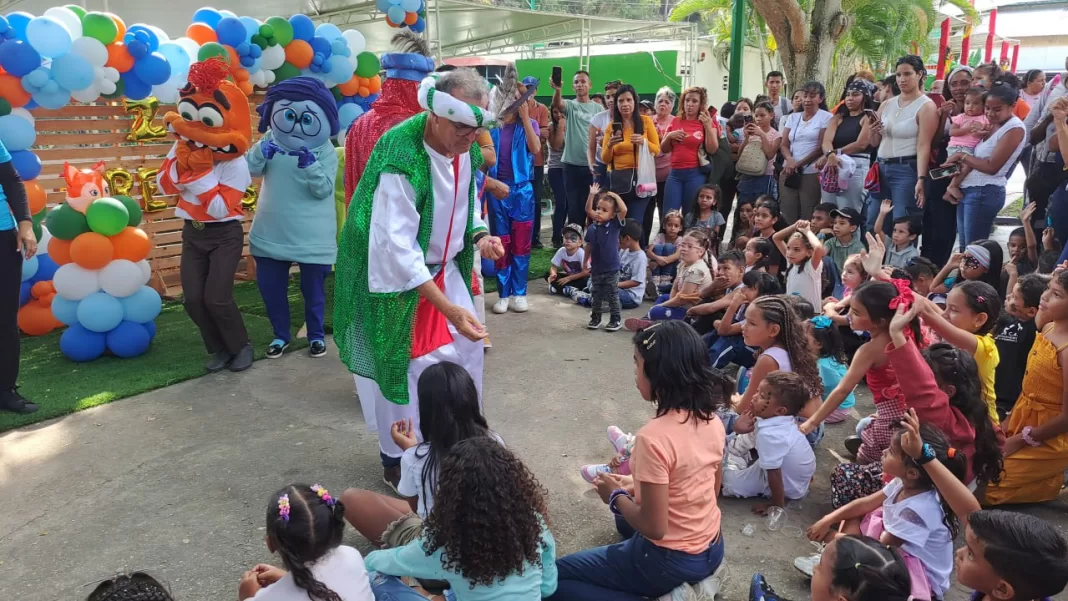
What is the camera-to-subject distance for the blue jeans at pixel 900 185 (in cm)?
662

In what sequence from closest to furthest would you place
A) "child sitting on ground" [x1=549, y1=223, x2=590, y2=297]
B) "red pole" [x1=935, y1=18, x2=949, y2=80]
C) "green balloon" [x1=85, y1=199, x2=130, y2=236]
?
"green balloon" [x1=85, y1=199, x2=130, y2=236] → "child sitting on ground" [x1=549, y1=223, x2=590, y2=297] → "red pole" [x1=935, y1=18, x2=949, y2=80]

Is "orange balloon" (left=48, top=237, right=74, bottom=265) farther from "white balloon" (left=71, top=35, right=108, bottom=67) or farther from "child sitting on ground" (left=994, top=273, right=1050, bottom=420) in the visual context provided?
"child sitting on ground" (left=994, top=273, right=1050, bottom=420)

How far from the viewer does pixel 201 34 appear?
6555 mm

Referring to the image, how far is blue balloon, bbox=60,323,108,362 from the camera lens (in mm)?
5316

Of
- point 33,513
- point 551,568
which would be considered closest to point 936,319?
point 551,568

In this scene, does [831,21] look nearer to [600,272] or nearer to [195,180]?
[600,272]

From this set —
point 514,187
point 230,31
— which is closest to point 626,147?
point 514,187

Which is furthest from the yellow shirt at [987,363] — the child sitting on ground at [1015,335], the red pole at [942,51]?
the red pole at [942,51]

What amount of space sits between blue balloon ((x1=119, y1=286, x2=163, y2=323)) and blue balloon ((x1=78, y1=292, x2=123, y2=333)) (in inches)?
2.6

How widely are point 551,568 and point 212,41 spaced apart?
232 inches

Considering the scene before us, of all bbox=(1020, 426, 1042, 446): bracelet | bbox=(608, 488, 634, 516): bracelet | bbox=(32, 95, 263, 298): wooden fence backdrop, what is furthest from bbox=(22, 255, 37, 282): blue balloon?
bbox=(1020, 426, 1042, 446): bracelet

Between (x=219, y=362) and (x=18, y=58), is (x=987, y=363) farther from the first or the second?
(x=18, y=58)

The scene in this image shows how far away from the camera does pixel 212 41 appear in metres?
6.67

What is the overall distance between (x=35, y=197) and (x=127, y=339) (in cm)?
130
